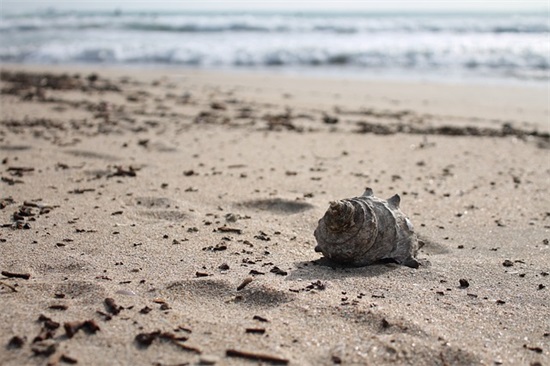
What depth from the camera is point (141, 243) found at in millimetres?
3385

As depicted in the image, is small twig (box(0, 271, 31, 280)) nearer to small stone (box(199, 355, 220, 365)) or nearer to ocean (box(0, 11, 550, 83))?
small stone (box(199, 355, 220, 365))

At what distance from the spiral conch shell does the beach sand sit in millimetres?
62

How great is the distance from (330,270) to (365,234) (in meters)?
0.25

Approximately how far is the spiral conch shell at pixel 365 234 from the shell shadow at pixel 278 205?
0.97m

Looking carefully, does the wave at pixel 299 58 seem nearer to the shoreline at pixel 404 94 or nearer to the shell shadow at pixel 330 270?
the shoreline at pixel 404 94

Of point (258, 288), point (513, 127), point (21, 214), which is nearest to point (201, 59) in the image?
point (513, 127)

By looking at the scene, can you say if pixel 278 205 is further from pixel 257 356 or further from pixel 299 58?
pixel 299 58

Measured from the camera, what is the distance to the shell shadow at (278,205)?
13.5 feet

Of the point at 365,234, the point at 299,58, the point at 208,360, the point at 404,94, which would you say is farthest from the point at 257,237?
the point at 299,58

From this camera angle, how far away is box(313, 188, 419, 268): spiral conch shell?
2.97 m

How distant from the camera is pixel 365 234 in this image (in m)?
2.98

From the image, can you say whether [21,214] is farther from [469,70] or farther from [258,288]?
[469,70]

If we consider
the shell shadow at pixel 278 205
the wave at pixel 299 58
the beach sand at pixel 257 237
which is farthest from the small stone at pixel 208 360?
the wave at pixel 299 58

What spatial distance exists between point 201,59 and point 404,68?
497 cm
